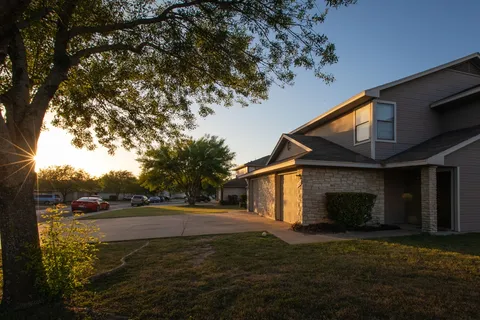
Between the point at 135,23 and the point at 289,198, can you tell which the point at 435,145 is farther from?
the point at 135,23

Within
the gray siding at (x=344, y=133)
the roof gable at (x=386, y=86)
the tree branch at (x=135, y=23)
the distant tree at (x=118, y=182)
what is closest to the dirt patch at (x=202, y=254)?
the tree branch at (x=135, y=23)

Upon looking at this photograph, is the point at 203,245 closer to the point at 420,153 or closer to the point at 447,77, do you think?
the point at 420,153

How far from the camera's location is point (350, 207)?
1050cm

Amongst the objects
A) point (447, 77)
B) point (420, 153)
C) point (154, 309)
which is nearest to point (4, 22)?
point (154, 309)

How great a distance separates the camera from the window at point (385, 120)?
1164cm

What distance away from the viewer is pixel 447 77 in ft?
42.3

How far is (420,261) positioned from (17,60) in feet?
27.0

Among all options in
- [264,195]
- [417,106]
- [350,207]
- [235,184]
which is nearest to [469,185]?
[417,106]

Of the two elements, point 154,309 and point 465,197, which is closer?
point 154,309

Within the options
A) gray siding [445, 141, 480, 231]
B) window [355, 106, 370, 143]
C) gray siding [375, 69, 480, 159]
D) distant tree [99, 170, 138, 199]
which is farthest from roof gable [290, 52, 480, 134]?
distant tree [99, 170, 138, 199]

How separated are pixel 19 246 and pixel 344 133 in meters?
13.0

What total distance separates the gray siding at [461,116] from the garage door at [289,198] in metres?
7.28

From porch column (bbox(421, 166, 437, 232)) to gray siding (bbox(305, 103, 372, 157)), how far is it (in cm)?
245

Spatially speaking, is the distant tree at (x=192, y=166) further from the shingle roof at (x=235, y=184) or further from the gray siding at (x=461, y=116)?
the gray siding at (x=461, y=116)
